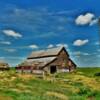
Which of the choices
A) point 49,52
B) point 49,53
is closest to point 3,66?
point 49,52

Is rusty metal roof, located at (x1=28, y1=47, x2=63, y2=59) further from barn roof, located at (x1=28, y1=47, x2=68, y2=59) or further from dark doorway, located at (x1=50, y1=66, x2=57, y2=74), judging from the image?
dark doorway, located at (x1=50, y1=66, x2=57, y2=74)

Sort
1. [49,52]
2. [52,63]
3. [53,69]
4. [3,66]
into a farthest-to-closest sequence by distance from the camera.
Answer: [3,66], [49,52], [53,69], [52,63]

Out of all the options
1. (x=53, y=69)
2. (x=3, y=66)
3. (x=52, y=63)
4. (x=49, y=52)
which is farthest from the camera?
(x=3, y=66)

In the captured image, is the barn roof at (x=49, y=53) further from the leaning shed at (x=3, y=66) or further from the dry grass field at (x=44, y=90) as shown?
the dry grass field at (x=44, y=90)

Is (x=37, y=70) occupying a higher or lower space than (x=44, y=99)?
higher

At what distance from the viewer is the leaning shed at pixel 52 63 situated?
85.8 metres

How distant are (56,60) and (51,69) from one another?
9.59 ft

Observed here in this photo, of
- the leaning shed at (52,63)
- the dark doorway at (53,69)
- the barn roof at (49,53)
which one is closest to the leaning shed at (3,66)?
the leaning shed at (52,63)

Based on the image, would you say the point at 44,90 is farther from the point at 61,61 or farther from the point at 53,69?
the point at 61,61

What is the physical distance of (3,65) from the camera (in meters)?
108

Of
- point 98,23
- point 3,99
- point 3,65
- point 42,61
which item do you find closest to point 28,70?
point 42,61

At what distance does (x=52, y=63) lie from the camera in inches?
3450

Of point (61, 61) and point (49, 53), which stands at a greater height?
point (49, 53)

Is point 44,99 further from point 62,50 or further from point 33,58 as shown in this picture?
point 33,58
